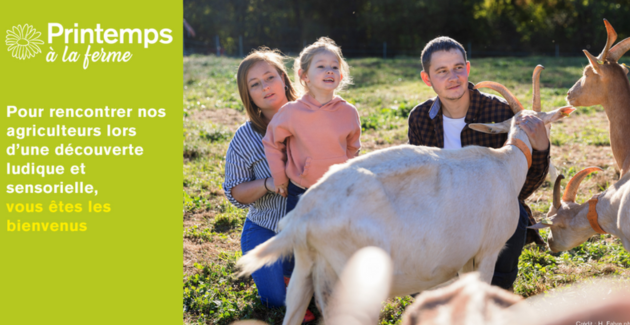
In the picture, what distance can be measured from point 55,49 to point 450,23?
27812mm

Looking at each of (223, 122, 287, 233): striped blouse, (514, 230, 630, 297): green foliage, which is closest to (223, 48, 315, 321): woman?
(223, 122, 287, 233): striped blouse

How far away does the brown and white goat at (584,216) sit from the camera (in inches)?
141

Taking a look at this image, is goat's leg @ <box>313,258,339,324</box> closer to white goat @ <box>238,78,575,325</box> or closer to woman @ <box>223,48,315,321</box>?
white goat @ <box>238,78,575,325</box>

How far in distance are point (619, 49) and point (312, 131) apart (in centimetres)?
347

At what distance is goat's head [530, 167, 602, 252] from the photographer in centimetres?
391

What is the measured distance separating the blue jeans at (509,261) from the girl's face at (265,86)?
201 cm

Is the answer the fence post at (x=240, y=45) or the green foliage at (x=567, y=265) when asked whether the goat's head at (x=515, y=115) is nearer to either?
the green foliage at (x=567, y=265)

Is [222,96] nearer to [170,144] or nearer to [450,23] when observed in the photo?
[170,144]

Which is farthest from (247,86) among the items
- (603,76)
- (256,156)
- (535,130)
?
(603,76)

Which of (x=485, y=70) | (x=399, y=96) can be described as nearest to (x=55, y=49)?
(x=399, y=96)

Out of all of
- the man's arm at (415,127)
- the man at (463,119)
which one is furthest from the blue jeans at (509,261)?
the man's arm at (415,127)

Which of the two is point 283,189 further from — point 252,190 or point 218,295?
point 218,295

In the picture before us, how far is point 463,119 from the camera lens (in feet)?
12.8

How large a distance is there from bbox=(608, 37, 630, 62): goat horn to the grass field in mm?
1514
